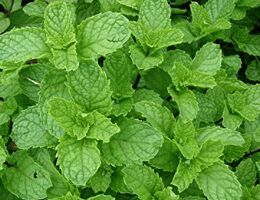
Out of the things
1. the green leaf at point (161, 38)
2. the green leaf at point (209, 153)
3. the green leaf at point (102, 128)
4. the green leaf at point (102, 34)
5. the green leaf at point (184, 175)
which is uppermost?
the green leaf at point (102, 34)

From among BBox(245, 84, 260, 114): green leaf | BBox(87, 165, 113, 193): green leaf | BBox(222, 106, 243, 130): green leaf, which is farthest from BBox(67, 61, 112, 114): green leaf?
BBox(245, 84, 260, 114): green leaf

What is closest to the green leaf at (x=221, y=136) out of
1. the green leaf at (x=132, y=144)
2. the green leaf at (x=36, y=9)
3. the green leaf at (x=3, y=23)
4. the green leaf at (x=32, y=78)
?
the green leaf at (x=132, y=144)

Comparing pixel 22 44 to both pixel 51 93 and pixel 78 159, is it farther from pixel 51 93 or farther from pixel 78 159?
pixel 78 159

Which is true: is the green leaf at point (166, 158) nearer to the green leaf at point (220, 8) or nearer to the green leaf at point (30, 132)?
the green leaf at point (30, 132)

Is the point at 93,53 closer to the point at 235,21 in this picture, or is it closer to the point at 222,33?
the point at 222,33

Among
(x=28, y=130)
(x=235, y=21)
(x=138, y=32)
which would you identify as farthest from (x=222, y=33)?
(x=28, y=130)

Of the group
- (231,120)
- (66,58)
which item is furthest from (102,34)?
(231,120)
